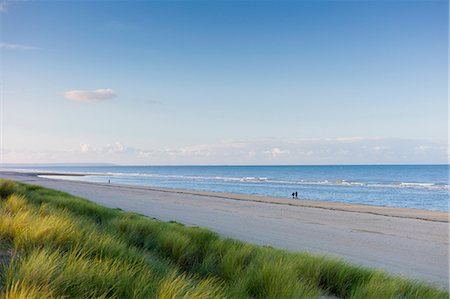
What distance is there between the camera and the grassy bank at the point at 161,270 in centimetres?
397

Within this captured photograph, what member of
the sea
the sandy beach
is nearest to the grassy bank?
the sandy beach

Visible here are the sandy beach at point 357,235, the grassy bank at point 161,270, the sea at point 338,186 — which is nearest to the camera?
the grassy bank at point 161,270

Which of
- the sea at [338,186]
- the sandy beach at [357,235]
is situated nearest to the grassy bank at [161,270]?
the sandy beach at [357,235]

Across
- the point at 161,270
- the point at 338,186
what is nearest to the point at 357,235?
the point at 161,270

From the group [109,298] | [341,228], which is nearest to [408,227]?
[341,228]

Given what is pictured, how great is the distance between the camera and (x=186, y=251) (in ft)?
24.8

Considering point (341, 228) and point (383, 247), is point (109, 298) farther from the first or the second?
point (341, 228)

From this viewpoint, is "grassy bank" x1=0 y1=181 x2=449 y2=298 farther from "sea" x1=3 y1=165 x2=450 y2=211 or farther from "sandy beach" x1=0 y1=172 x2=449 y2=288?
"sea" x1=3 y1=165 x2=450 y2=211

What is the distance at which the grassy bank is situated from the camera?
3.97m

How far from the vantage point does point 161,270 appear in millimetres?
5645

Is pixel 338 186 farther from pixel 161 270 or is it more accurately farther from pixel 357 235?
pixel 161 270

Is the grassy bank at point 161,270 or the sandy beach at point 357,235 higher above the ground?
the grassy bank at point 161,270

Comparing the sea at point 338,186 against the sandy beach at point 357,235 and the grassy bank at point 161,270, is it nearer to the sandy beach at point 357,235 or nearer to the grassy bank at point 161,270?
the sandy beach at point 357,235

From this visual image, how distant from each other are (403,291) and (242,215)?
1398cm
